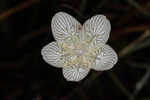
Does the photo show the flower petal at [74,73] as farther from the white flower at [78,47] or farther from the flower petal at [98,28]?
the flower petal at [98,28]

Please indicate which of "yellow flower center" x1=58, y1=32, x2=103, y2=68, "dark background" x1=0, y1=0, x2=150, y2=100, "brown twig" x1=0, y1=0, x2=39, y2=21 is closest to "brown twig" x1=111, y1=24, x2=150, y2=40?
"dark background" x1=0, y1=0, x2=150, y2=100

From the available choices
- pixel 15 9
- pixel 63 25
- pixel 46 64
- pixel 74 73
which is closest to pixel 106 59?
pixel 74 73

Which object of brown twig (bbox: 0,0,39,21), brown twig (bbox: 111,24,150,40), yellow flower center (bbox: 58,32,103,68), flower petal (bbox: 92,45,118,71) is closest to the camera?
flower petal (bbox: 92,45,118,71)

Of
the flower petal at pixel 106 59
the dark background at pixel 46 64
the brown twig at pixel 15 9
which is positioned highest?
the brown twig at pixel 15 9

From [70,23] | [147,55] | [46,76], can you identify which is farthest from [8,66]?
[147,55]

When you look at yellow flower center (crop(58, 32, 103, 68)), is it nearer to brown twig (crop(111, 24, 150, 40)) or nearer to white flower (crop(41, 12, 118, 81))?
white flower (crop(41, 12, 118, 81))

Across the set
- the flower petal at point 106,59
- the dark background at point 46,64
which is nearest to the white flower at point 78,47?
the flower petal at point 106,59
